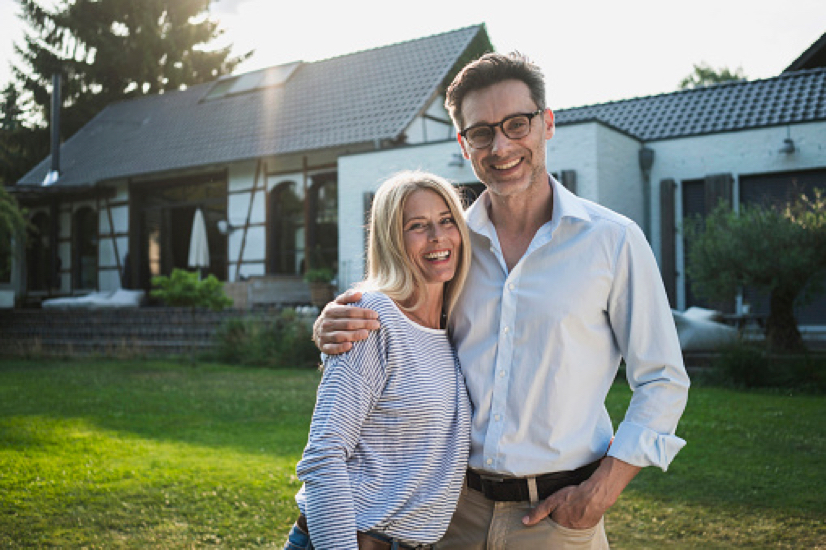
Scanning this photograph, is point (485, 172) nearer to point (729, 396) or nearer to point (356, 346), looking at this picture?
point (356, 346)

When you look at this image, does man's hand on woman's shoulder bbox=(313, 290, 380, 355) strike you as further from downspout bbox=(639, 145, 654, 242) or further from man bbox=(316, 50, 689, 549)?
downspout bbox=(639, 145, 654, 242)

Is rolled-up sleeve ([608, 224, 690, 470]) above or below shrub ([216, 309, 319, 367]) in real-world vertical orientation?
above

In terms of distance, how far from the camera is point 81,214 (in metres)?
22.9

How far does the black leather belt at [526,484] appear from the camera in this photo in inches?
79.0

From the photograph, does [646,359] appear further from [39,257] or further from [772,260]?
[39,257]

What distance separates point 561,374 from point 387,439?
501 mm

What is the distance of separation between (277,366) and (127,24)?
2399 cm

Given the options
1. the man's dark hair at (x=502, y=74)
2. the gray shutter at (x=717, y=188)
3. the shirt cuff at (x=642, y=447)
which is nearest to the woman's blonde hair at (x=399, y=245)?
the man's dark hair at (x=502, y=74)

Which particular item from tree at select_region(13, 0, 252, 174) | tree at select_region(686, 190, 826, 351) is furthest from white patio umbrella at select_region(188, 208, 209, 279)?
tree at select_region(13, 0, 252, 174)

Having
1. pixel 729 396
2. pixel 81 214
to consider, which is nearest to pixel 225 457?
pixel 729 396

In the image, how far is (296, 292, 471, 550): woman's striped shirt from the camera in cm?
180

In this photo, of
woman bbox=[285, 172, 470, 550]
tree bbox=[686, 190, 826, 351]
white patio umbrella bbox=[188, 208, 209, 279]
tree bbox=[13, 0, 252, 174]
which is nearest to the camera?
woman bbox=[285, 172, 470, 550]

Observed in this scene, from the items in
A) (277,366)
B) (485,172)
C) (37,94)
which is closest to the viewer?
(485,172)

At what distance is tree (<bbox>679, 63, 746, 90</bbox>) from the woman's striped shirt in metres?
40.8
